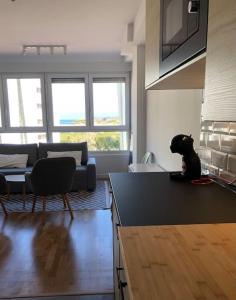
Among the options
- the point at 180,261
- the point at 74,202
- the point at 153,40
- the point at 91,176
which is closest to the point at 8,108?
the point at 91,176

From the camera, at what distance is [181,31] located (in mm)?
975

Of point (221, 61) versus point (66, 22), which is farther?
point (66, 22)

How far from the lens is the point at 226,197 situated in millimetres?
1219

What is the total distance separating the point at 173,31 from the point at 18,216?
331 centimetres

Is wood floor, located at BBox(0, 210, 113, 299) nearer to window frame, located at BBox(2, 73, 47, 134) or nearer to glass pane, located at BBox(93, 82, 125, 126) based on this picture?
window frame, located at BBox(2, 73, 47, 134)

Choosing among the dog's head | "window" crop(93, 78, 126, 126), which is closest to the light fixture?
"window" crop(93, 78, 126, 126)

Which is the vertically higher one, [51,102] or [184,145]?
[51,102]

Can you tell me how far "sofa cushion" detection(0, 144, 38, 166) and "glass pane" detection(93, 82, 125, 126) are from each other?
1470 millimetres

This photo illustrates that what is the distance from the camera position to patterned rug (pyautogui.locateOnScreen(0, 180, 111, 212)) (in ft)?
12.9

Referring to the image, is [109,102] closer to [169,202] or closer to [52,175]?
[52,175]

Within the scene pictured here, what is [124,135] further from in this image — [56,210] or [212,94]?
[212,94]

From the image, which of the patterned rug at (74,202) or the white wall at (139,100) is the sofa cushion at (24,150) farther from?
the white wall at (139,100)

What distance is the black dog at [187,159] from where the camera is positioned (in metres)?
1.52

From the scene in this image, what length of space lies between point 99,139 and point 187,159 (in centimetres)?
439
